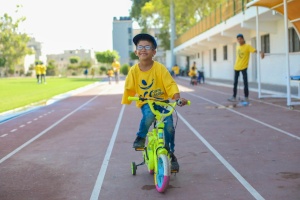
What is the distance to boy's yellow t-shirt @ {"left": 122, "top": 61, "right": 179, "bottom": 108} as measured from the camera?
5367mm

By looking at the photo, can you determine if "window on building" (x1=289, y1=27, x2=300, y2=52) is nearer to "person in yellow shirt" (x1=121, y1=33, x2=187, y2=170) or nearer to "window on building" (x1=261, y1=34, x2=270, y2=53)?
"window on building" (x1=261, y1=34, x2=270, y2=53)

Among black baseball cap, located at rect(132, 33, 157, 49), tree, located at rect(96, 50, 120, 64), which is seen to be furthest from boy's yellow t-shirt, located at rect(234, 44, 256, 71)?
tree, located at rect(96, 50, 120, 64)

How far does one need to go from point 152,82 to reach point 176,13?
55827 millimetres

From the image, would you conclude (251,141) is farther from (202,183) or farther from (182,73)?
(182,73)

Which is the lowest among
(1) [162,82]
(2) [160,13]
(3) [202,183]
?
(3) [202,183]

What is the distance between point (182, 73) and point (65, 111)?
4099cm

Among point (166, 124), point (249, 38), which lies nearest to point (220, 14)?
point (249, 38)

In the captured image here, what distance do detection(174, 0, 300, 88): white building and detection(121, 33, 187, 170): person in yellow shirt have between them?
10.3 meters

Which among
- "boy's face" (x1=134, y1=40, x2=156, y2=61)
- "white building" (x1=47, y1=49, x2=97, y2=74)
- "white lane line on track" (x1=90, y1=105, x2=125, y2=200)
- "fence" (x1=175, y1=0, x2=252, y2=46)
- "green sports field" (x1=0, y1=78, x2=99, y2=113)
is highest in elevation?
"white building" (x1=47, y1=49, x2=97, y2=74)

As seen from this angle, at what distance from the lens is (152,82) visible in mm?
5422

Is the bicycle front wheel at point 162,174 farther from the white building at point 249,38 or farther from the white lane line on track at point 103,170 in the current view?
the white building at point 249,38

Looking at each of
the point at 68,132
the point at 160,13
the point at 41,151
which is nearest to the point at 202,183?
the point at 41,151

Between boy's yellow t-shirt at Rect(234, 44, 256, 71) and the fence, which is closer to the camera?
boy's yellow t-shirt at Rect(234, 44, 256, 71)

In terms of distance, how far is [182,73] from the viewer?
54906mm
